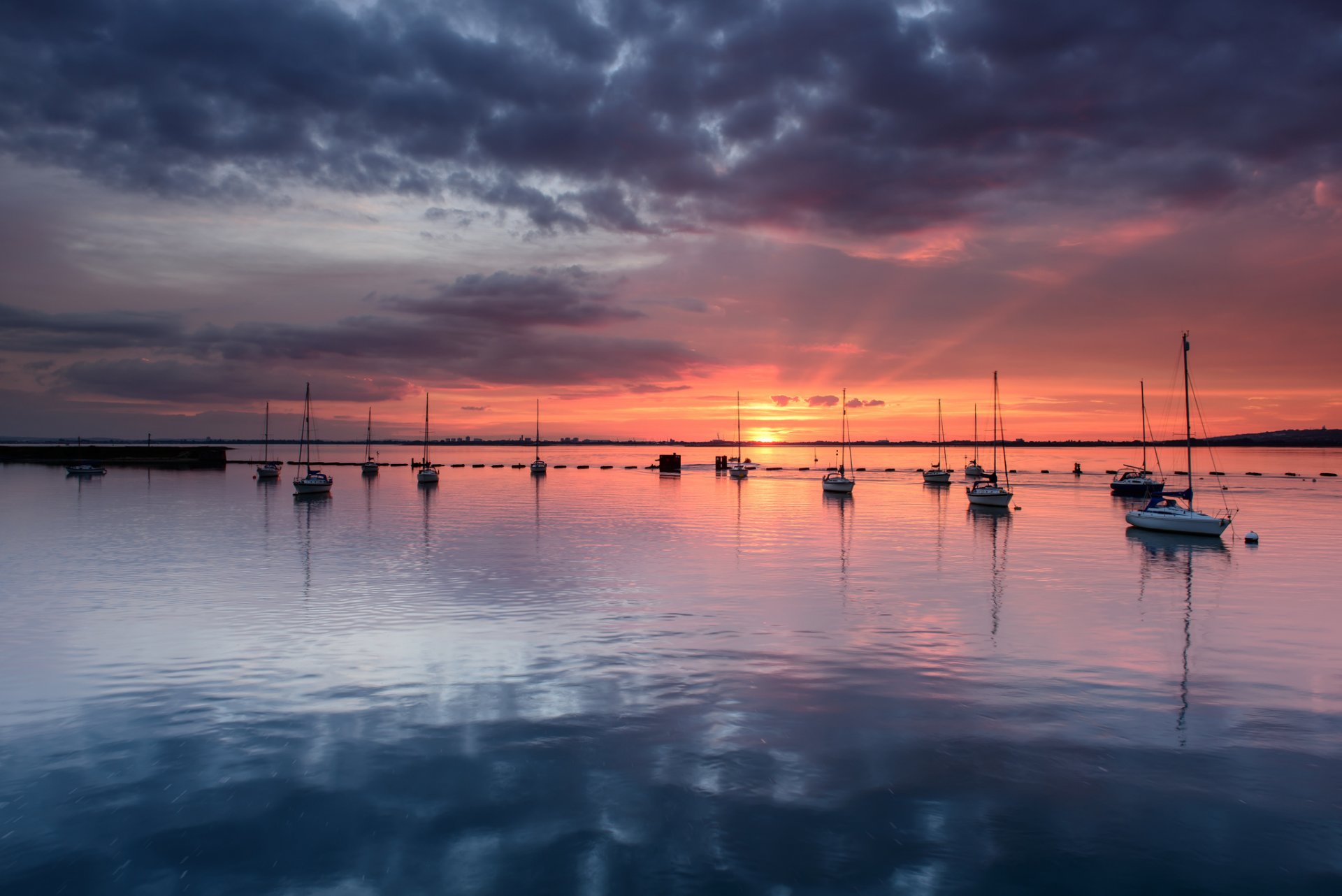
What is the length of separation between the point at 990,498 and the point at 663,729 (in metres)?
69.5

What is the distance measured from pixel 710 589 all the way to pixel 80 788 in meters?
21.5

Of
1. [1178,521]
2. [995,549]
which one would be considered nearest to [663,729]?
[995,549]

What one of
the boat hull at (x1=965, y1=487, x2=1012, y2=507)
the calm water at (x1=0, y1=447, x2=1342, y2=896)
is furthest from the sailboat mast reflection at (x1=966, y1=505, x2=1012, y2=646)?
the boat hull at (x1=965, y1=487, x2=1012, y2=507)

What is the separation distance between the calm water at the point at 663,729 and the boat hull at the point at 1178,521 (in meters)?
14.2

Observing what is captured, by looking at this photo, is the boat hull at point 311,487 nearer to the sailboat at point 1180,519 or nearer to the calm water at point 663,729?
the calm water at point 663,729

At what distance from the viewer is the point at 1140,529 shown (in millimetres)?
55406

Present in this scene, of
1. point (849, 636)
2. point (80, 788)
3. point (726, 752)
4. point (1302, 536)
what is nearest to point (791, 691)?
point (726, 752)

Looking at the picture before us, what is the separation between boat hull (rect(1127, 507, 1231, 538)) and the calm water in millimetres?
14235

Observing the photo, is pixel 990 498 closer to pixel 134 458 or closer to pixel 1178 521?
pixel 1178 521

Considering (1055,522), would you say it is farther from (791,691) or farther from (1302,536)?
(791,691)

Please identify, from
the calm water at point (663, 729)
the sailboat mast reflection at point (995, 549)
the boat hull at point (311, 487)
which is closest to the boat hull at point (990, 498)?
the sailboat mast reflection at point (995, 549)

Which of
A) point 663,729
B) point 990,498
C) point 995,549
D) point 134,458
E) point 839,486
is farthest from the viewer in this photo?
point 134,458

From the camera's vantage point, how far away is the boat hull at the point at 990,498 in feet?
250

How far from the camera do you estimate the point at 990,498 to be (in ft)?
251
